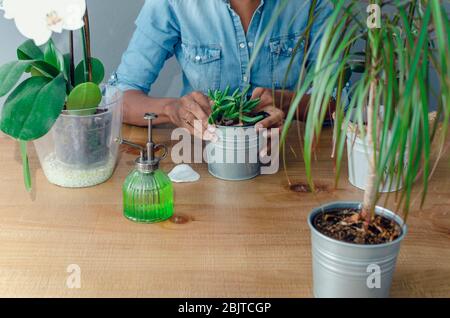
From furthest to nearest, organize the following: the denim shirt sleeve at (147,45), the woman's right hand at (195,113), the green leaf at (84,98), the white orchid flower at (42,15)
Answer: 1. the denim shirt sleeve at (147,45)
2. the woman's right hand at (195,113)
3. the green leaf at (84,98)
4. the white orchid flower at (42,15)

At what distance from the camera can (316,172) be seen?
1082 mm

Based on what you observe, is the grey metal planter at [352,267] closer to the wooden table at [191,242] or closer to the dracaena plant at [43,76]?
the wooden table at [191,242]

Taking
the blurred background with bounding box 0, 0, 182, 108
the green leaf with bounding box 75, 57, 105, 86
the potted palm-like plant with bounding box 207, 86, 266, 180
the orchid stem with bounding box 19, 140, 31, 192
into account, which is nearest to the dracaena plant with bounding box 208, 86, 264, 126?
the potted palm-like plant with bounding box 207, 86, 266, 180

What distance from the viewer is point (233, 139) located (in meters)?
0.99

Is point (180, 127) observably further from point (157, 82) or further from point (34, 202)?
point (157, 82)

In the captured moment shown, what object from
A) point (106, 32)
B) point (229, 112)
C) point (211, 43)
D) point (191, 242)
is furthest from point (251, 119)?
point (106, 32)

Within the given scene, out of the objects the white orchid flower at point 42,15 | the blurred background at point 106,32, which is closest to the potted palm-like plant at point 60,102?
the white orchid flower at point 42,15

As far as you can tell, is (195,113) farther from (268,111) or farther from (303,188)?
(303,188)

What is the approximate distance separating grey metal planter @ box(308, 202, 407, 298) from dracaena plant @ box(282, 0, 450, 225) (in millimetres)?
88

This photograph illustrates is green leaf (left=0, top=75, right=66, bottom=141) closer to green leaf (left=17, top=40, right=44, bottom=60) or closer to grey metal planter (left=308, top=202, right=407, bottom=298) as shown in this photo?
green leaf (left=17, top=40, right=44, bottom=60)

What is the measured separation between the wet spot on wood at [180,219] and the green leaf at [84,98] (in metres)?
0.23

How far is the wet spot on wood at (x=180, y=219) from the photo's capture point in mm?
891

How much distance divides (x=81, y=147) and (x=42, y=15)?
0.77 feet
